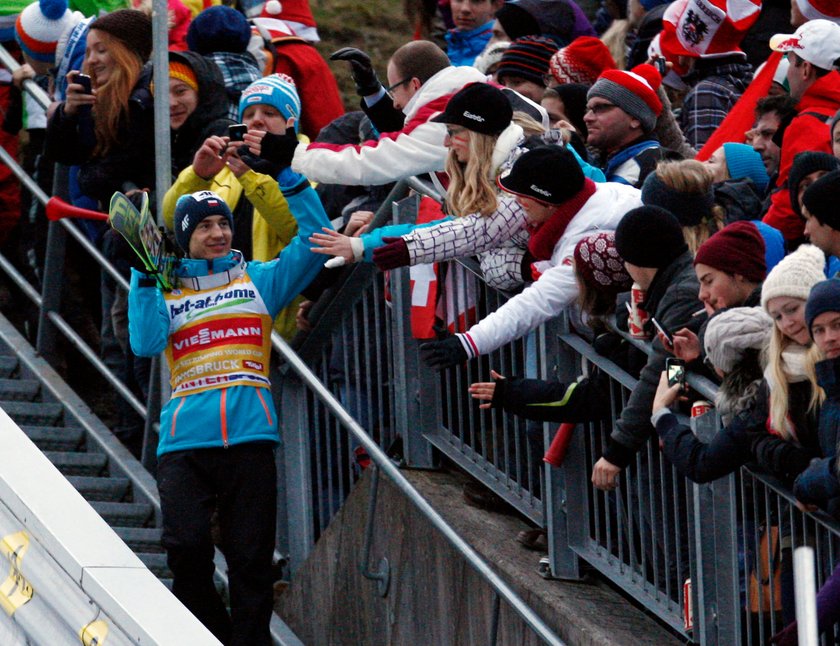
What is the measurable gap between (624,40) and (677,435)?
16.4ft

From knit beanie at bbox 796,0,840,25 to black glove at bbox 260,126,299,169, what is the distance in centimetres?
240

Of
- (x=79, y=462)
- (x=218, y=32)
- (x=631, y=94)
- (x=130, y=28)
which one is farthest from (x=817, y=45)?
(x=79, y=462)

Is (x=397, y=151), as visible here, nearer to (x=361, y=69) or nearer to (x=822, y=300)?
(x=361, y=69)

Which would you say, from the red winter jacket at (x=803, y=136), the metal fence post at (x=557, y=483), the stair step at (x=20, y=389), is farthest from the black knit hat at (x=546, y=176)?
the stair step at (x=20, y=389)

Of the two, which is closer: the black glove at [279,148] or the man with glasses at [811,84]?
the man with glasses at [811,84]

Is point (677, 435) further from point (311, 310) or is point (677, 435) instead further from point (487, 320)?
point (311, 310)

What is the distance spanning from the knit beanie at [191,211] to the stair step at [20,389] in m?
2.19

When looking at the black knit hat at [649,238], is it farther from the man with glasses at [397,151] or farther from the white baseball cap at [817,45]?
the white baseball cap at [817,45]

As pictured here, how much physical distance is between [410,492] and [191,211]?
1410 millimetres

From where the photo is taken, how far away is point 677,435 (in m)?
5.40

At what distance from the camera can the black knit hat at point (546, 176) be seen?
6258 mm

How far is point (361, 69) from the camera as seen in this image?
24.7 ft

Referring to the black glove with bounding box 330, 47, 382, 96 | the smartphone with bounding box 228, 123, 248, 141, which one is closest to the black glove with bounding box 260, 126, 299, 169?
the smartphone with bounding box 228, 123, 248, 141

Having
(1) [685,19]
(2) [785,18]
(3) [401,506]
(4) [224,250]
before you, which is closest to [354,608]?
(3) [401,506]
